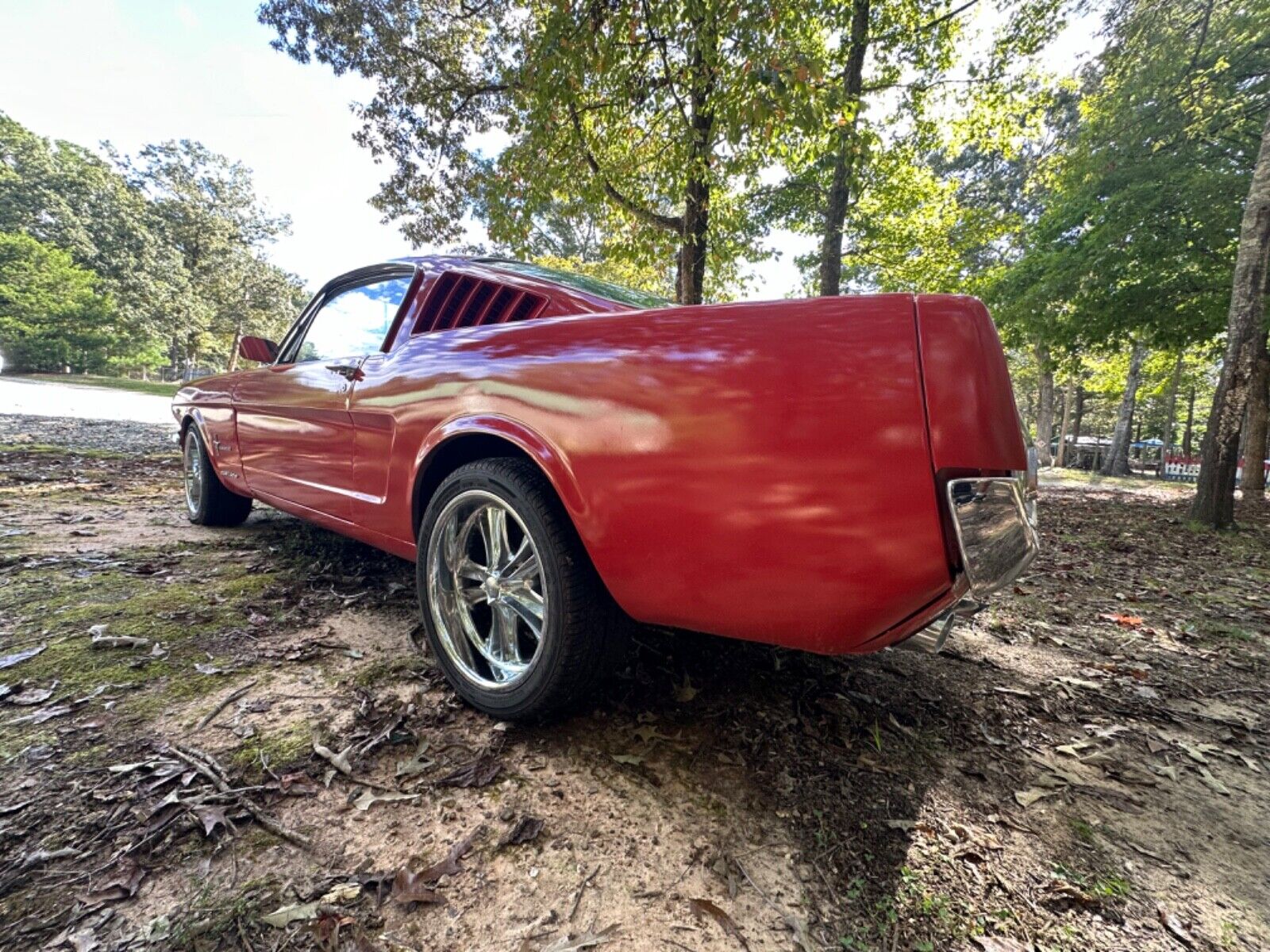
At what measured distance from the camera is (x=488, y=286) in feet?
7.22

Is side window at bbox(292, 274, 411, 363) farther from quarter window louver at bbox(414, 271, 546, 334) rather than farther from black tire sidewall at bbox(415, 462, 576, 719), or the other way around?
black tire sidewall at bbox(415, 462, 576, 719)

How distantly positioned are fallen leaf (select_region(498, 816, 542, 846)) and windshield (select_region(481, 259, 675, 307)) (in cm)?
167

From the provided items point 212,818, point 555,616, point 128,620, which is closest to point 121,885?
point 212,818

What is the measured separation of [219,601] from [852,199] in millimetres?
10864

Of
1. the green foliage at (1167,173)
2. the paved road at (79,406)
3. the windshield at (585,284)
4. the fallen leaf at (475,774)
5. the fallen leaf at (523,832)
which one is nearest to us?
the fallen leaf at (523,832)

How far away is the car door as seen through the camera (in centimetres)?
243

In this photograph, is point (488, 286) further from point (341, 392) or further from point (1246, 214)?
point (1246, 214)

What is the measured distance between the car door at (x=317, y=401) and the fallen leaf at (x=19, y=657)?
102 cm

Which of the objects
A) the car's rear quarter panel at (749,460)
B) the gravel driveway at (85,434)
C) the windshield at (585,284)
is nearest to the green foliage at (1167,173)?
the windshield at (585,284)

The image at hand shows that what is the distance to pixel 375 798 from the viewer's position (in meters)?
1.35

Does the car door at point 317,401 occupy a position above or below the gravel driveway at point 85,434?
above

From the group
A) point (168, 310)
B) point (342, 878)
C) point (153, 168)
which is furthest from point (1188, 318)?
point (153, 168)

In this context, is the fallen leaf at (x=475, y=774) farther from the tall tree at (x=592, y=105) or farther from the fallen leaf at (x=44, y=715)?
the tall tree at (x=592, y=105)

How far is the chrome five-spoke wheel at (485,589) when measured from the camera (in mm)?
1728
